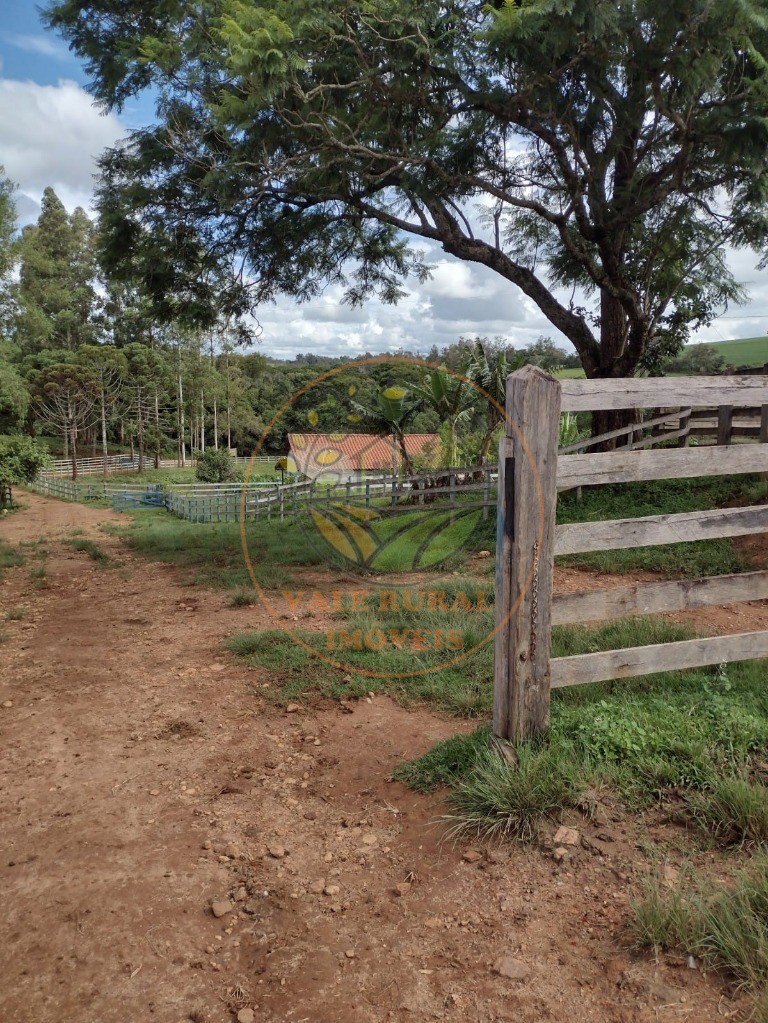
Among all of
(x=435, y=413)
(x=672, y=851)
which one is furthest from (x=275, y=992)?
(x=435, y=413)

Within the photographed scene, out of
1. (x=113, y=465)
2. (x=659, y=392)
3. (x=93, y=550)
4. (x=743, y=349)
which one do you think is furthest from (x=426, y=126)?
(x=743, y=349)

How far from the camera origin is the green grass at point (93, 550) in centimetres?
1149

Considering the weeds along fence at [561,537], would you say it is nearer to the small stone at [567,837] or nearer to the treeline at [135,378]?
the small stone at [567,837]

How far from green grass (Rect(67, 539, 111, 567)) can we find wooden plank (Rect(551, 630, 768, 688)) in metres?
9.52

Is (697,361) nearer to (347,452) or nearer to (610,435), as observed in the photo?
(347,452)

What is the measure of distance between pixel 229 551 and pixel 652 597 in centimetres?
920

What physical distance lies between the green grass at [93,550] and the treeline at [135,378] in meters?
4.09

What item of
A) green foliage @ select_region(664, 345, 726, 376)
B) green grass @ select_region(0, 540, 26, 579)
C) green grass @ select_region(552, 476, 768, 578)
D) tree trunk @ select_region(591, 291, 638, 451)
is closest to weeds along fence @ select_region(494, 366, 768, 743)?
green grass @ select_region(552, 476, 768, 578)

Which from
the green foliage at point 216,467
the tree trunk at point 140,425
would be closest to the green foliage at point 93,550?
the green foliage at point 216,467

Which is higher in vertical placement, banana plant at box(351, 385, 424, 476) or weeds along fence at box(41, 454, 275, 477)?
banana plant at box(351, 385, 424, 476)

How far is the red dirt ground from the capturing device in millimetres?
2244

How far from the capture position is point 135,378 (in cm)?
4241

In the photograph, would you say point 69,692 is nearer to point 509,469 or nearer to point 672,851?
point 509,469

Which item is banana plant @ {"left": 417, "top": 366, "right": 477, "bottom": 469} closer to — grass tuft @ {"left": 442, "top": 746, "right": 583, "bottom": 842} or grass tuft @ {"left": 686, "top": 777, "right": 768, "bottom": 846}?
grass tuft @ {"left": 442, "top": 746, "right": 583, "bottom": 842}
